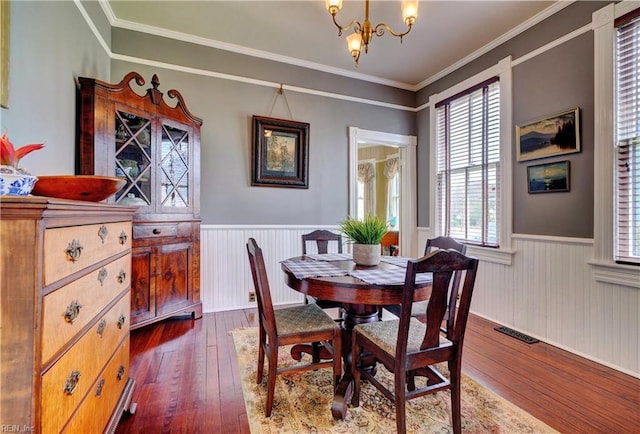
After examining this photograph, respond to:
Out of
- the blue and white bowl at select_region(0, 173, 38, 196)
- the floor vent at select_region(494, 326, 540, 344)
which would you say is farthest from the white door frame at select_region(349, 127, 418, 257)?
the blue and white bowl at select_region(0, 173, 38, 196)

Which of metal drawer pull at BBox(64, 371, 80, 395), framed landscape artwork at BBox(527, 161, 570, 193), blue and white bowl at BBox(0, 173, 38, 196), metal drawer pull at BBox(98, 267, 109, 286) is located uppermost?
framed landscape artwork at BBox(527, 161, 570, 193)

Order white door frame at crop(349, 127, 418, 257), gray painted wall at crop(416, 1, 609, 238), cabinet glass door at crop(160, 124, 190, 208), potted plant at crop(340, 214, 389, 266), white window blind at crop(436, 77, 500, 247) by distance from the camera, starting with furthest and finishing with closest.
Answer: white door frame at crop(349, 127, 418, 257) → white window blind at crop(436, 77, 500, 247) → cabinet glass door at crop(160, 124, 190, 208) → gray painted wall at crop(416, 1, 609, 238) → potted plant at crop(340, 214, 389, 266)

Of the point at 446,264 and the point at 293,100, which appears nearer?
the point at 446,264

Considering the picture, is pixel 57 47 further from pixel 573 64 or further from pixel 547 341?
pixel 547 341

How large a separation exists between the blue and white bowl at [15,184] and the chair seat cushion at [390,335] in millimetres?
1527

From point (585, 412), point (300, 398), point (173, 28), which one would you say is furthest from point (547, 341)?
point (173, 28)

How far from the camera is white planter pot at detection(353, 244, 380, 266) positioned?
79.2 inches

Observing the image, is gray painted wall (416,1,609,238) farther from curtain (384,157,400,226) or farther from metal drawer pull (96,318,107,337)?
curtain (384,157,400,226)

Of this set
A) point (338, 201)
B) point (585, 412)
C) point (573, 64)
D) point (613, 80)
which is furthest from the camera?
point (338, 201)

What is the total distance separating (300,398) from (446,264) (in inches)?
47.9

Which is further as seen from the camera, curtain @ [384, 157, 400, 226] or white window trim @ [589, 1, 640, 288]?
curtain @ [384, 157, 400, 226]

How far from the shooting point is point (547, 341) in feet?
8.51

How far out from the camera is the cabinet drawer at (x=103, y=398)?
0.99m

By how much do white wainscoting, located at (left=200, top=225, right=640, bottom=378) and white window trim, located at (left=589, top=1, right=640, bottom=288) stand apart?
86mm
